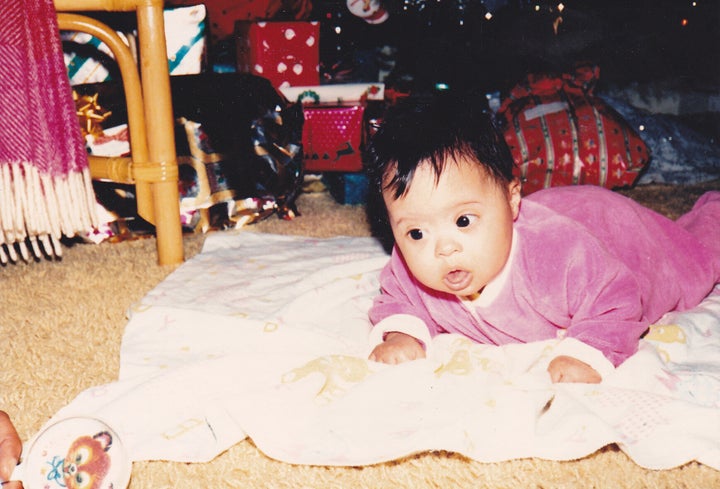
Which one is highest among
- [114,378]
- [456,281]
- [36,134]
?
[36,134]

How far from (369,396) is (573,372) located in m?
0.22

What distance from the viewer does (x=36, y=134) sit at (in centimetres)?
97

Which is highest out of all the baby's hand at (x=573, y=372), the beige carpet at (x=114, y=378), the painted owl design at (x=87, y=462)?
the painted owl design at (x=87, y=462)

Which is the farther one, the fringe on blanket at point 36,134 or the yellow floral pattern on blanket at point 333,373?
the fringe on blanket at point 36,134

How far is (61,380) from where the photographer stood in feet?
2.41

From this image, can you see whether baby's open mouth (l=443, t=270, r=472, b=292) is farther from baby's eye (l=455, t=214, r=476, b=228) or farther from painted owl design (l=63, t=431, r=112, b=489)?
painted owl design (l=63, t=431, r=112, b=489)

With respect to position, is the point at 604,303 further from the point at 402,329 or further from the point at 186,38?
the point at 186,38

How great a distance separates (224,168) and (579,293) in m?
0.85

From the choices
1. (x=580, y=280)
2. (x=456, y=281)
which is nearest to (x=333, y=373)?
(x=456, y=281)

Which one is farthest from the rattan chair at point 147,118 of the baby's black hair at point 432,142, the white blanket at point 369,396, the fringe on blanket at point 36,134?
the baby's black hair at point 432,142

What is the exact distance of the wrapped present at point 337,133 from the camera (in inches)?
63.5

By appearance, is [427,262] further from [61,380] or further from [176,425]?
[61,380]

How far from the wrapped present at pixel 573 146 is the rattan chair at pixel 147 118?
0.87 m

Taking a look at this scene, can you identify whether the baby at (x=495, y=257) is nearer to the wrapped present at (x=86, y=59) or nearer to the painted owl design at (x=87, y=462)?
the painted owl design at (x=87, y=462)
